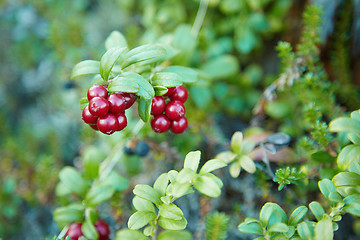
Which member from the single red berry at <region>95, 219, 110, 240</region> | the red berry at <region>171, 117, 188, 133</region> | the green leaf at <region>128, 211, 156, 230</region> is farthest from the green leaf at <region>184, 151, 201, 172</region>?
the single red berry at <region>95, 219, 110, 240</region>

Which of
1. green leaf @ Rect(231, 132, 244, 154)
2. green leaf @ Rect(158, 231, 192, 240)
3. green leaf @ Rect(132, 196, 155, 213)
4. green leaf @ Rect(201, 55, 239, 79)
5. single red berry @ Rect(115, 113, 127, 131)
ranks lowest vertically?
green leaf @ Rect(158, 231, 192, 240)

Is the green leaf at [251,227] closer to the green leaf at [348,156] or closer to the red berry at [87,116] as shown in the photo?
the green leaf at [348,156]

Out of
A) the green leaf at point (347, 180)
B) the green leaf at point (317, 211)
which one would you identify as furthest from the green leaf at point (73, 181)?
the green leaf at point (347, 180)

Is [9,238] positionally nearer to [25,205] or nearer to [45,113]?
[25,205]

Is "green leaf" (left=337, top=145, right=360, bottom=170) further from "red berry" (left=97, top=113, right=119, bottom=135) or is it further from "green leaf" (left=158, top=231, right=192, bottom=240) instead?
"red berry" (left=97, top=113, right=119, bottom=135)

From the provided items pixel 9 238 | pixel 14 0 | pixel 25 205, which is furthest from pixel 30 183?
pixel 14 0
